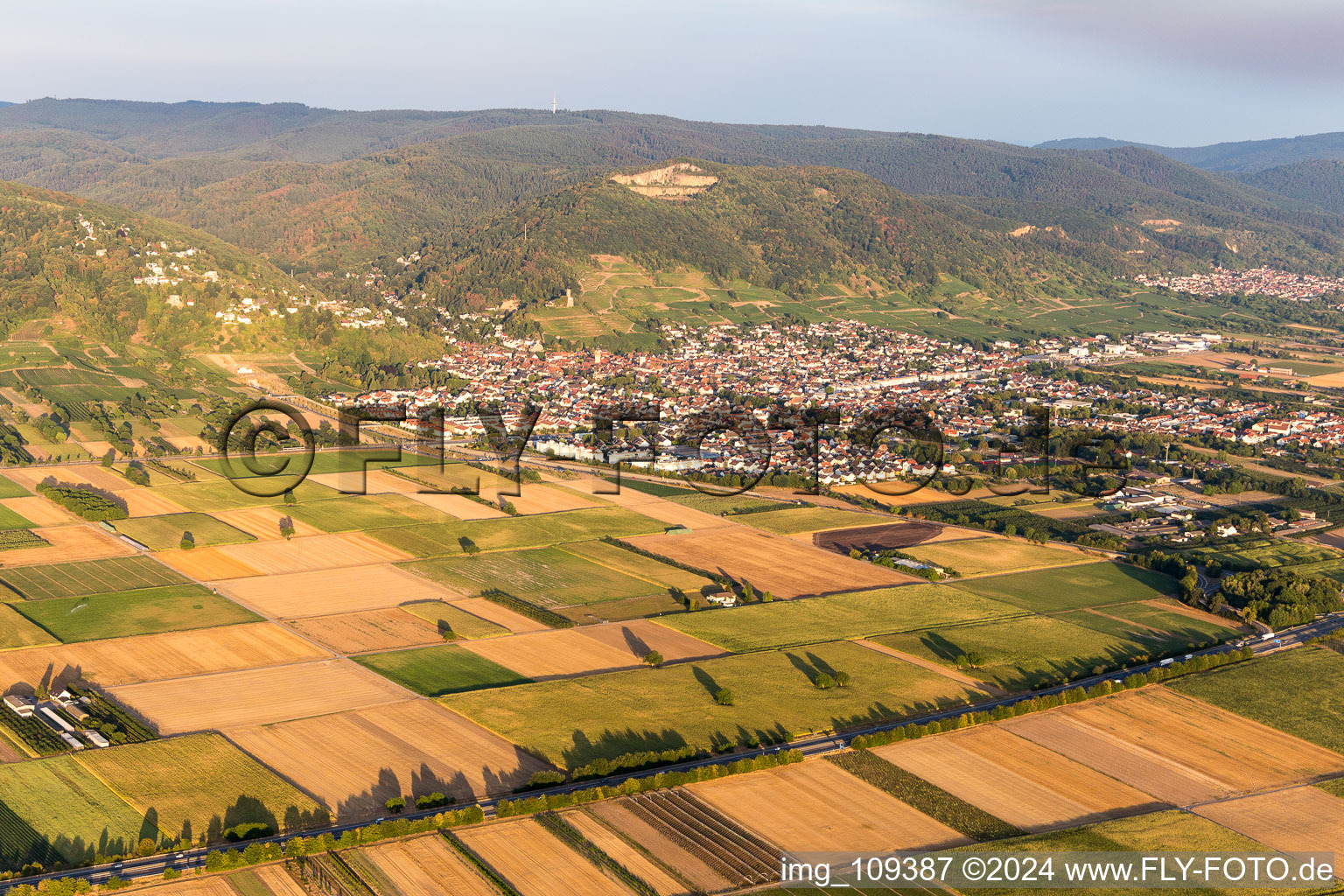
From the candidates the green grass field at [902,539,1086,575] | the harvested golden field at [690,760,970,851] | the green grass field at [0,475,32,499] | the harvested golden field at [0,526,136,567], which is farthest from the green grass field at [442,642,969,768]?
the green grass field at [0,475,32,499]

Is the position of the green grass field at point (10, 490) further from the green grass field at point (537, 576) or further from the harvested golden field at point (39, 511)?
the green grass field at point (537, 576)

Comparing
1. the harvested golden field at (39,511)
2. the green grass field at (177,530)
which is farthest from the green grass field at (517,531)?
the harvested golden field at (39,511)

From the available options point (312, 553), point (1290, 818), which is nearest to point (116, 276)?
point (312, 553)

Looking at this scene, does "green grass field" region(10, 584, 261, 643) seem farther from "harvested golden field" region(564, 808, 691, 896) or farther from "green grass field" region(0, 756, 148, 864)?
"harvested golden field" region(564, 808, 691, 896)

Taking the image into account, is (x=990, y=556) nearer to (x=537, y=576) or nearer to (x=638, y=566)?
(x=638, y=566)

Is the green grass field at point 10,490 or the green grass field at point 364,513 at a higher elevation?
the green grass field at point 364,513

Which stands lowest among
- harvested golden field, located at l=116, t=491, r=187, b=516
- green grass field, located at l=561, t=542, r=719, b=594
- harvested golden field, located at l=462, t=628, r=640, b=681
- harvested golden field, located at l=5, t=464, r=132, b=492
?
harvested golden field, located at l=5, t=464, r=132, b=492

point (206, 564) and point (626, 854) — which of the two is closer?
point (626, 854)
